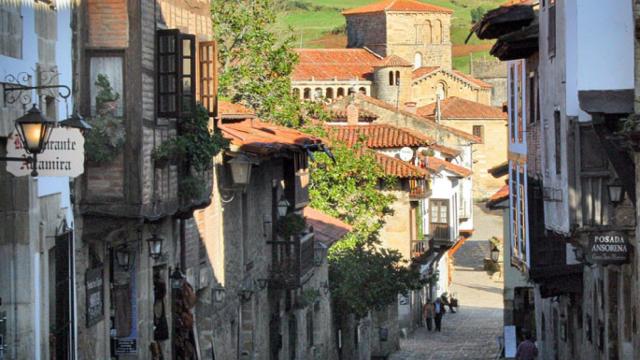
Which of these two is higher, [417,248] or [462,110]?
[462,110]

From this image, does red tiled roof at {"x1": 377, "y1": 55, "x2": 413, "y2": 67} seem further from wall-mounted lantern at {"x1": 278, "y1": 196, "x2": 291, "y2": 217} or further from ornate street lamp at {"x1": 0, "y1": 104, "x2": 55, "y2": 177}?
ornate street lamp at {"x1": 0, "y1": 104, "x2": 55, "y2": 177}

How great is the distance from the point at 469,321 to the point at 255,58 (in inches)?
919

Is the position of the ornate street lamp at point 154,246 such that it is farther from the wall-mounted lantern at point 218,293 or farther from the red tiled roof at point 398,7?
the red tiled roof at point 398,7

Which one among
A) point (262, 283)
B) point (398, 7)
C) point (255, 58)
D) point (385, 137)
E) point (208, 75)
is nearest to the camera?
point (208, 75)

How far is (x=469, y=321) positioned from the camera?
6141 centimetres

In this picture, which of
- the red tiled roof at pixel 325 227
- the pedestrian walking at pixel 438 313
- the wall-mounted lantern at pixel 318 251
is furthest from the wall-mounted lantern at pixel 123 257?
the pedestrian walking at pixel 438 313

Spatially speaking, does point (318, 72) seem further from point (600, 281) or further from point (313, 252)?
point (600, 281)

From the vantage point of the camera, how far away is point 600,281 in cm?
2414

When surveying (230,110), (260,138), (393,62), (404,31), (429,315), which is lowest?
(429,315)

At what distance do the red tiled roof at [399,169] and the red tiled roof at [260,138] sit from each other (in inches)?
766

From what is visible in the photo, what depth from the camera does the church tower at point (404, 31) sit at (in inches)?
6117

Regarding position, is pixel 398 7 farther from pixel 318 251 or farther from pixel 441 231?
pixel 318 251

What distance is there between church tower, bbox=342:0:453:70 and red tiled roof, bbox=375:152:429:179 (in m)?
102

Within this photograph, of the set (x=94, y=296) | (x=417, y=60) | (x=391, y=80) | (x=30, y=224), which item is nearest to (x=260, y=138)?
(x=94, y=296)
